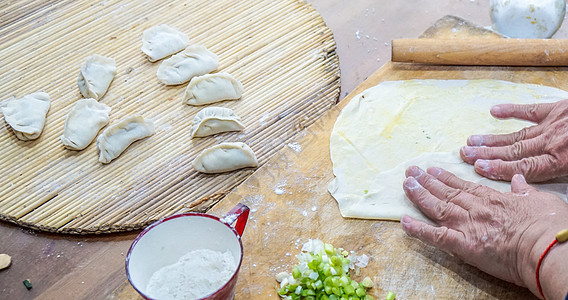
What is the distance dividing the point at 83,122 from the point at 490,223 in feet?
3.99

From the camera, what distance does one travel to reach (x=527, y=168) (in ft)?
4.54

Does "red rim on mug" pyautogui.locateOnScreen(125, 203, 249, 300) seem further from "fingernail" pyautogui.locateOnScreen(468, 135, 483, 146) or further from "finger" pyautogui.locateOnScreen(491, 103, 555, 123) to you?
"finger" pyautogui.locateOnScreen(491, 103, 555, 123)

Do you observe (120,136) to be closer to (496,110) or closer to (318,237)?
(318,237)

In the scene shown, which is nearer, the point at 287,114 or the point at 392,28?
the point at 287,114

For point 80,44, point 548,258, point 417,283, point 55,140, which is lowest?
point 417,283

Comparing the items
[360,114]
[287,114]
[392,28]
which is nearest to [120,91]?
[287,114]

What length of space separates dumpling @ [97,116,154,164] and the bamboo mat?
3 cm

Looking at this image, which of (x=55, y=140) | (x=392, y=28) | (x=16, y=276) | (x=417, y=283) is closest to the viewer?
(x=417, y=283)

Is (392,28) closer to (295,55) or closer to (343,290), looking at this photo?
(295,55)

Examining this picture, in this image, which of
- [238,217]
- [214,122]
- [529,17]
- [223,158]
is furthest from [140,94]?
[529,17]

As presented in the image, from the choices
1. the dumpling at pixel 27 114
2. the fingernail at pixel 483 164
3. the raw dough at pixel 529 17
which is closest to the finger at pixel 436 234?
the fingernail at pixel 483 164

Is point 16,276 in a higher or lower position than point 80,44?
lower

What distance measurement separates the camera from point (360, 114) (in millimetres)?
1643

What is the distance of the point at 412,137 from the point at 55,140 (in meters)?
1.10
